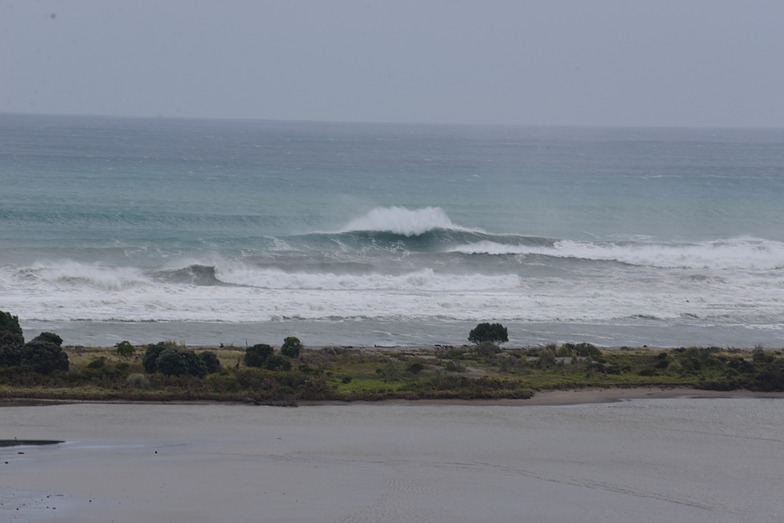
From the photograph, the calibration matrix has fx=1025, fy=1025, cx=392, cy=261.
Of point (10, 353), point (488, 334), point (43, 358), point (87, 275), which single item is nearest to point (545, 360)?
point (488, 334)

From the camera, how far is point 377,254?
5588 cm

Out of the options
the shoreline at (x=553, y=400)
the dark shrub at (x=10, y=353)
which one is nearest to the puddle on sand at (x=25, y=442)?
the shoreline at (x=553, y=400)

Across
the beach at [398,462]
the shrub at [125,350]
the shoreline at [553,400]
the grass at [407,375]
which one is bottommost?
the beach at [398,462]

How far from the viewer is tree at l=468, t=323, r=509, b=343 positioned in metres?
34.8

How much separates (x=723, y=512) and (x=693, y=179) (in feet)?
314

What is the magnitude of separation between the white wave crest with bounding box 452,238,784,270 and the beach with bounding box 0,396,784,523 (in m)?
31.1

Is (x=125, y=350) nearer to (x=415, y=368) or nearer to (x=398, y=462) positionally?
(x=415, y=368)

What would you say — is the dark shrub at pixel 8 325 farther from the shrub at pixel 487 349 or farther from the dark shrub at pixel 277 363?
the shrub at pixel 487 349

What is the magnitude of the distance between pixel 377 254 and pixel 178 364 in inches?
1142

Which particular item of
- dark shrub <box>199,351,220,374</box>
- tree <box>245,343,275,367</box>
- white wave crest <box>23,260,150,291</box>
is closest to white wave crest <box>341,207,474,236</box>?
white wave crest <box>23,260,150,291</box>

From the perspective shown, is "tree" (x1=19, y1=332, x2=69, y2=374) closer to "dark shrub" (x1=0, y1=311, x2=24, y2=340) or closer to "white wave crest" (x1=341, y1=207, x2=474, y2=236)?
"dark shrub" (x1=0, y1=311, x2=24, y2=340)

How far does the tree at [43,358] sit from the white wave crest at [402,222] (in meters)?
36.7

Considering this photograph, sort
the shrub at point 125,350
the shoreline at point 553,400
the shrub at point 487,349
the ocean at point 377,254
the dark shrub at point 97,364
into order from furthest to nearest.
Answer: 1. the ocean at point 377,254
2. the shrub at point 487,349
3. the shrub at point 125,350
4. the dark shrub at point 97,364
5. the shoreline at point 553,400

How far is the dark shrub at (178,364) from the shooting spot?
2745 centimetres
